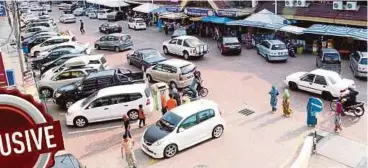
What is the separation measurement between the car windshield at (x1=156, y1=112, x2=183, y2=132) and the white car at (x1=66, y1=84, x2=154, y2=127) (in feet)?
8.97

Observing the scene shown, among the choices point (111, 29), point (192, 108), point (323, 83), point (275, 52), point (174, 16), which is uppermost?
point (174, 16)

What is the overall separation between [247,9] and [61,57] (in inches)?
699

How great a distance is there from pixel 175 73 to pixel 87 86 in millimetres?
4726

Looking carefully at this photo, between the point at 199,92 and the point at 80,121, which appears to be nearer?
the point at 80,121

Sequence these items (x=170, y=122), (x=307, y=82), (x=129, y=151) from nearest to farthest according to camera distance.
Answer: (x=129, y=151) → (x=170, y=122) → (x=307, y=82)

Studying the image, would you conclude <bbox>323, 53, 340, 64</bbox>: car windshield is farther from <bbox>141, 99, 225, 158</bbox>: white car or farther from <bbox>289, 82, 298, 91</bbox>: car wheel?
<bbox>141, 99, 225, 158</bbox>: white car

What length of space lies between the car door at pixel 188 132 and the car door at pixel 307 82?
25.8ft

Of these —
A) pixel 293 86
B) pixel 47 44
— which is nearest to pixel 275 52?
pixel 293 86

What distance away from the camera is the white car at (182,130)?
15281 mm

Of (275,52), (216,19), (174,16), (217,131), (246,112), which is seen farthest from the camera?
(174,16)

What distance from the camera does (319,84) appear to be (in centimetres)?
2072

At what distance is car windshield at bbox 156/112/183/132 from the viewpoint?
1562 centimetres

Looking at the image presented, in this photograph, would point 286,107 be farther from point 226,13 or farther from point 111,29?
point 111,29

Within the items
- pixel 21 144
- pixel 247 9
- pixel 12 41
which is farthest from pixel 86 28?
pixel 21 144
